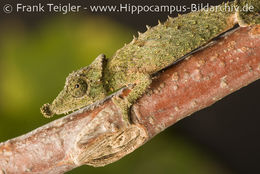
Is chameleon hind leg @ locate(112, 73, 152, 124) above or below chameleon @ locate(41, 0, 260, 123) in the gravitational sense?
below

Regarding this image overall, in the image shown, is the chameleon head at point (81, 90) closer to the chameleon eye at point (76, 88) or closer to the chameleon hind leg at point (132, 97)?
the chameleon eye at point (76, 88)

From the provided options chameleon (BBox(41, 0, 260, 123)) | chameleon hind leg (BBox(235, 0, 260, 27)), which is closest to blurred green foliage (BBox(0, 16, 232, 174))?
chameleon (BBox(41, 0, 260, 123))

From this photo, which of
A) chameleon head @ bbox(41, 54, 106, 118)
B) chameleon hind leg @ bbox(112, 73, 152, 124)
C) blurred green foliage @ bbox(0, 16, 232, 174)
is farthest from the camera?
blurred green foliage @ bbox(0, 16, 232, 174)

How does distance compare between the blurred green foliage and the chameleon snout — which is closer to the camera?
the chameleon snout

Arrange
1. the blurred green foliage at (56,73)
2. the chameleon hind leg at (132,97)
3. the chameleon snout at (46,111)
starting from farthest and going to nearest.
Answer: the blurred green foliage at (56,73)
the chameleon snout at (46,111)
the chameleon hind leg at (132,97)

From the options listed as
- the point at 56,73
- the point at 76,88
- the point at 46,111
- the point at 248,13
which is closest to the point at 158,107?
the point at 76,88

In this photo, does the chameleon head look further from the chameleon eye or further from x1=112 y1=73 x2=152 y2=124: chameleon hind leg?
x1=112 y1=73 x2=152 y2=124: chameleon hind leg

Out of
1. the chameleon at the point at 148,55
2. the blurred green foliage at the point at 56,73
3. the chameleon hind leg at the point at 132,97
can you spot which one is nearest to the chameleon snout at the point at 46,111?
the chameleon at the point at 148,55
